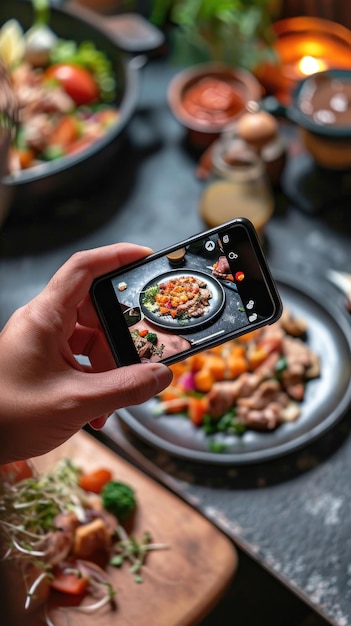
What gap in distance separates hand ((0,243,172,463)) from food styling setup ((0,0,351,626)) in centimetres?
6

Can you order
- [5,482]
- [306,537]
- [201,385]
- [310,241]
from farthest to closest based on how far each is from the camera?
[310,241], [201,385], [306,537], [5,482]

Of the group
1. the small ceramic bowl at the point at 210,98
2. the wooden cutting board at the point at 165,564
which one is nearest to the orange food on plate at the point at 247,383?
the wooden cutting board at the point at 165,564

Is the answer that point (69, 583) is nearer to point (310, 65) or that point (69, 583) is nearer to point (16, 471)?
point (16, 471)

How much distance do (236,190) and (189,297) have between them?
0.70 m

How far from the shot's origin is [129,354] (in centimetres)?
93

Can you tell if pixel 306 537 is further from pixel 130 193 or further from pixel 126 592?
pixel 130 193

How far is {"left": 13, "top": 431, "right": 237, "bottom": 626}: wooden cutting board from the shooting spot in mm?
1097

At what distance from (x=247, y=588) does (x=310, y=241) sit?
684mm

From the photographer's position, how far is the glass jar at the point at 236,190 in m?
1.52

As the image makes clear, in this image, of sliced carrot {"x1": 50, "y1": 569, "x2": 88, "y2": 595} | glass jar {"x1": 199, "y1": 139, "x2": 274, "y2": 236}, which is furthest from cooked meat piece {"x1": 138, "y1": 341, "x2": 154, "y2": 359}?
glass jar {"x1": 199, "y1": 139, "x2": 274, "y2": 236}

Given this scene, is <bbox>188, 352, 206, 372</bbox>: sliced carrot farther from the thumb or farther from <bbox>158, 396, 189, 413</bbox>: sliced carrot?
the thumb

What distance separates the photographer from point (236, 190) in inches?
61.0

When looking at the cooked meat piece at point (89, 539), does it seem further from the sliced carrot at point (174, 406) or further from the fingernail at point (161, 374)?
the fingernail at point (161, 374)

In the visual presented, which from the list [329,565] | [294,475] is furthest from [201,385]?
[329,565]
